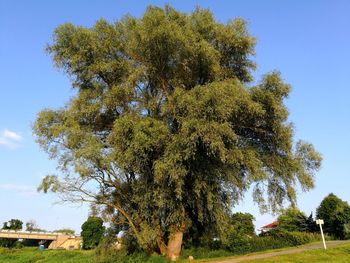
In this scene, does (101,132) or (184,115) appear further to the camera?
(101,132)

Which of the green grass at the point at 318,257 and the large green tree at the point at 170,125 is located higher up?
the large green tree at the point at 170,125

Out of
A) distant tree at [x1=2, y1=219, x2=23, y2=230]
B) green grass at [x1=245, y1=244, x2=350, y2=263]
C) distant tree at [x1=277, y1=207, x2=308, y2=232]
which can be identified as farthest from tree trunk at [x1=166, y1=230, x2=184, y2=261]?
distant tree at [x1=2, y1=219, x2=23, y2=230]

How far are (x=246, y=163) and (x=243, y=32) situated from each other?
8.88m

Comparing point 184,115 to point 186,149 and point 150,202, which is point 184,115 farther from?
point 150,202

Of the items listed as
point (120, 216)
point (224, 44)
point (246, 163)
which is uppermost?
point (224, 44)

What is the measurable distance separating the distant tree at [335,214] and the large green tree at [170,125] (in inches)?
699

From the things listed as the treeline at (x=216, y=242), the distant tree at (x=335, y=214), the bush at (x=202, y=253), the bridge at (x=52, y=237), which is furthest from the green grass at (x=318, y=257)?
the bridge at (x=52, y=237)

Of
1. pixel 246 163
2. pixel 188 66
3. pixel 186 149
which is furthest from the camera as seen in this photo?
pixel 188 66

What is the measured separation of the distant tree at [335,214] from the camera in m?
39.1

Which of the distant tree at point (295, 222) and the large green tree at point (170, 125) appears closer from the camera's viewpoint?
the large green tree at point (170, 125)

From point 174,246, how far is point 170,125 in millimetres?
7442

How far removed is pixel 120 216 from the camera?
23.6m

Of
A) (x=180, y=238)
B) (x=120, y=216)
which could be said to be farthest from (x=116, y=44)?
(x=180, y=238)

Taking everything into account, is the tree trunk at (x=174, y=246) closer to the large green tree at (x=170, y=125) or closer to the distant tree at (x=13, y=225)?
the large green tree at (x=170, y=125)
